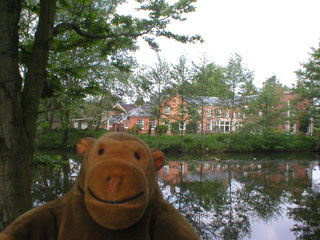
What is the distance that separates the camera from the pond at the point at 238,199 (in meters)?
5.21

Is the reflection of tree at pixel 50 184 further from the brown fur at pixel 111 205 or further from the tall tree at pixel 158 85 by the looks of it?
the tall tree at pixel 158 85

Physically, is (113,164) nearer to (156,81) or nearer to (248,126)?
(156,81)

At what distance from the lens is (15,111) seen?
2666 mm

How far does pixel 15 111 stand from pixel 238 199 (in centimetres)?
667

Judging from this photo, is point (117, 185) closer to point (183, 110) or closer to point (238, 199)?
point (238, 199)

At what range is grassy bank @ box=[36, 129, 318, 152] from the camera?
77.2 feet

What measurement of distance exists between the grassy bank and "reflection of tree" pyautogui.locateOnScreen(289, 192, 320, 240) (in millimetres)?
16036

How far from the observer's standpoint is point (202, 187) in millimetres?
9000

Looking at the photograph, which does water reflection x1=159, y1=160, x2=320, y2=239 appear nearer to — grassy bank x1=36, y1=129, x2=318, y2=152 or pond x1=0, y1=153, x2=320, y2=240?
pond x1=0, y1=153, x2=320, y2=240

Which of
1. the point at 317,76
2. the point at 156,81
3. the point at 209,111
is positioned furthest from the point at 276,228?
the point at 317,76

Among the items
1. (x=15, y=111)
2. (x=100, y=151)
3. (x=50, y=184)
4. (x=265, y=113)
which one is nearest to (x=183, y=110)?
(x=265, y=113)

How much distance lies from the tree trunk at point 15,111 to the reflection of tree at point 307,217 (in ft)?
17.0

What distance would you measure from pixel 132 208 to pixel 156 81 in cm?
2177

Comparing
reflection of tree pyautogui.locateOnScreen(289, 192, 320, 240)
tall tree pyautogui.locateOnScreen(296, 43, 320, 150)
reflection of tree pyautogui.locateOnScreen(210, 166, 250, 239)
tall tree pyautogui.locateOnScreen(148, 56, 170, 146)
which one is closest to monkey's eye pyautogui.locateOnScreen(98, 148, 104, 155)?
reflection of tree pyautogui.locateOnScreen(210, 166, 250, 239)
